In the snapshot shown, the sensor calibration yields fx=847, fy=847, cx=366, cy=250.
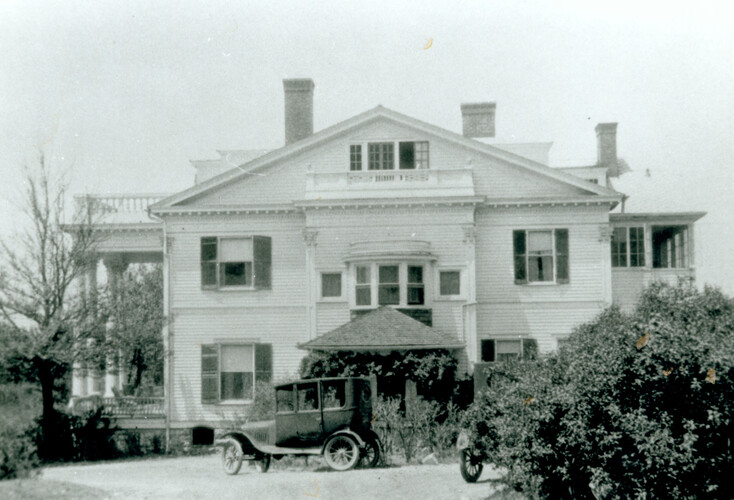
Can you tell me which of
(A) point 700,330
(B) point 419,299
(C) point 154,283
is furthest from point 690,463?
(C) point 154,283

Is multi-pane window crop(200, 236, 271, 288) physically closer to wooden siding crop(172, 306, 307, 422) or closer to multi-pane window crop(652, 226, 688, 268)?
wooden siding crop(172, 306, 307, 422)

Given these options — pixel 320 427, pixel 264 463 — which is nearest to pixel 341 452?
pixel 320 427

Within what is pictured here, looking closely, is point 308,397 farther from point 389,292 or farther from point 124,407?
point 124,407

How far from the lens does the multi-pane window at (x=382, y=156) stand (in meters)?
28.5

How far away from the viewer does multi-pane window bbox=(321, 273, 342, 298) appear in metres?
27.7

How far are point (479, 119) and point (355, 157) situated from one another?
607cm

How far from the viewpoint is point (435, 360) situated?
965 inches

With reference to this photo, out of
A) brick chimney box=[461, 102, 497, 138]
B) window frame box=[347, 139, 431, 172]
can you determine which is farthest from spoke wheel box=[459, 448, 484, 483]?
brick chimney box=[461, 102, 497, 138]

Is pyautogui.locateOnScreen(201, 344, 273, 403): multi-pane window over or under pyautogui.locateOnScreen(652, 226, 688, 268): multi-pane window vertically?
under

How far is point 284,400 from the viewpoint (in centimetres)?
1742

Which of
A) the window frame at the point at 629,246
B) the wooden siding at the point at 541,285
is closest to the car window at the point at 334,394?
the wooden siding at the point at 541,285

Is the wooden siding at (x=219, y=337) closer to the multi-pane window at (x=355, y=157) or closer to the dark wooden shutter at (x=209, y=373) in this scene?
the dark wooden shutter at (x=209, y=373)

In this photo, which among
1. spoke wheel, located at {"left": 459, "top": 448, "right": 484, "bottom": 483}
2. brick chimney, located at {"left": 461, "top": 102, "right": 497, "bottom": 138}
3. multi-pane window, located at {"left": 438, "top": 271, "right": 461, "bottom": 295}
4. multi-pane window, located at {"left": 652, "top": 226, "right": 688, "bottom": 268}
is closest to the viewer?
spoke wheel, located at {"left": 459, "top": 448, "right": 484, "bottom": 483}

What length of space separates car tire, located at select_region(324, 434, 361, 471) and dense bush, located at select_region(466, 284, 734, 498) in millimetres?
5407
